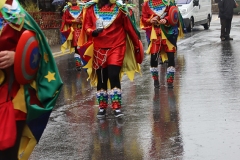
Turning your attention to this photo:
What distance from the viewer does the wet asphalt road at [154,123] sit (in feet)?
21.0

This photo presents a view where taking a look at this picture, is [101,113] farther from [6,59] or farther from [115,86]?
[6,59]

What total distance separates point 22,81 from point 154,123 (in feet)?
12.9

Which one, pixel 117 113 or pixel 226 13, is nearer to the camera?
pixel 117 113

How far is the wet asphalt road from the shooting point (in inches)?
252

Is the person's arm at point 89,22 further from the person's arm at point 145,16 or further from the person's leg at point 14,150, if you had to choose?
the person's leg at point 14,150

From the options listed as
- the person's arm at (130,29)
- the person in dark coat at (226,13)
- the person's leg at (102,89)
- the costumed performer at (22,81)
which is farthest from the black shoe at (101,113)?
the person in dark coat at (226,13)

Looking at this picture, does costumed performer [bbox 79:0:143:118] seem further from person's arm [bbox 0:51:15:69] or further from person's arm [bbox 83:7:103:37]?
person's arm [bbox 0:51:15:69]

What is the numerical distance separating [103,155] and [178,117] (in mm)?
2042

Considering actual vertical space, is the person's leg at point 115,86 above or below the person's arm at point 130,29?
below

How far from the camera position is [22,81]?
Result: 406 cm

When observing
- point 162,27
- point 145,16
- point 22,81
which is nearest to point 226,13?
point 162,27

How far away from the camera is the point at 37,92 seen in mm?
4223

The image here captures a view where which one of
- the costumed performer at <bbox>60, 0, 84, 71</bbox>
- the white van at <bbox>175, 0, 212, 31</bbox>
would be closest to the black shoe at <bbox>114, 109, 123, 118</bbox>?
the costumed performer at <bbox>60, 0, 84, 71</bbox>

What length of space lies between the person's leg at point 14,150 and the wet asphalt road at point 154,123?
219 cm
